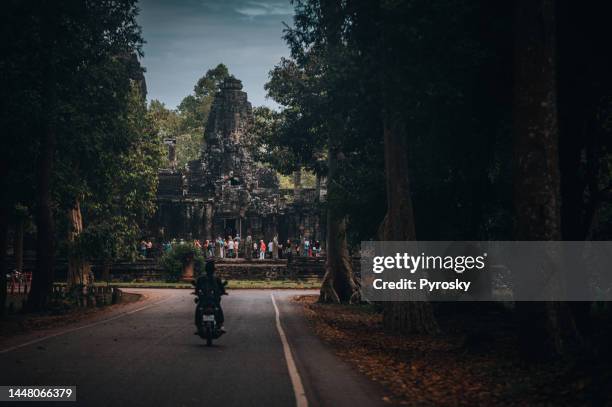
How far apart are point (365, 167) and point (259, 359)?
13.1 m

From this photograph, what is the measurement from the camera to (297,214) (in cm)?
6688

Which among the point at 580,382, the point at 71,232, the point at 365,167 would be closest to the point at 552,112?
the point at 580,382

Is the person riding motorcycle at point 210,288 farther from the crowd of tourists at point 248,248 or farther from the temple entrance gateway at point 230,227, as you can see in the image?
the temple entrance gateway at point 230,227

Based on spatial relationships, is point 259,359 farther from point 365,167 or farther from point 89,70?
point 89,70

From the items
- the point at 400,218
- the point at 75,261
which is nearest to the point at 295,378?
the point at 400,218

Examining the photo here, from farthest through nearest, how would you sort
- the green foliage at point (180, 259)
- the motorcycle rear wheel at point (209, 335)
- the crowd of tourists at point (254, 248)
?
1. the crowd of tourists at point (254, 248)
2. the green foliage at point (180, 259)
3. the motorcycle rear wheel at point (209, 335)

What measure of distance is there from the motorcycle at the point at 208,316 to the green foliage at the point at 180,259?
33541 mm

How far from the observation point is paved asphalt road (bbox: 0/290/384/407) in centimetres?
958

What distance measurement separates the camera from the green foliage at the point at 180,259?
49.4 m

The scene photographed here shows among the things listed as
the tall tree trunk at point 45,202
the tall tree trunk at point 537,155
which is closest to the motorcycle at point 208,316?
the tall tree trunk at point 537,155

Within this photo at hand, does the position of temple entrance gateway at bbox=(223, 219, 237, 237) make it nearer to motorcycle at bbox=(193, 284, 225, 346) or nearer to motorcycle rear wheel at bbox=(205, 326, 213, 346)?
motorcycle at bbox=(193, 284, 225, 346)

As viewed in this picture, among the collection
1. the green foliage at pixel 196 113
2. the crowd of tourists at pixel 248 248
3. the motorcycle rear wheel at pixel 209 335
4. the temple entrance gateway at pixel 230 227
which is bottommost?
the motorcycle rear wheel at pixel 209 335

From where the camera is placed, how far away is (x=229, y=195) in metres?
67.9

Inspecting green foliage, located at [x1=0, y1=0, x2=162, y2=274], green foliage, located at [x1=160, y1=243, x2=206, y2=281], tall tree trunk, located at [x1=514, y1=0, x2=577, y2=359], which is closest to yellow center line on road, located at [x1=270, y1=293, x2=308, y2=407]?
tall tree trunk, located at [x1=514, y1=0, x2=577, y2=359]
